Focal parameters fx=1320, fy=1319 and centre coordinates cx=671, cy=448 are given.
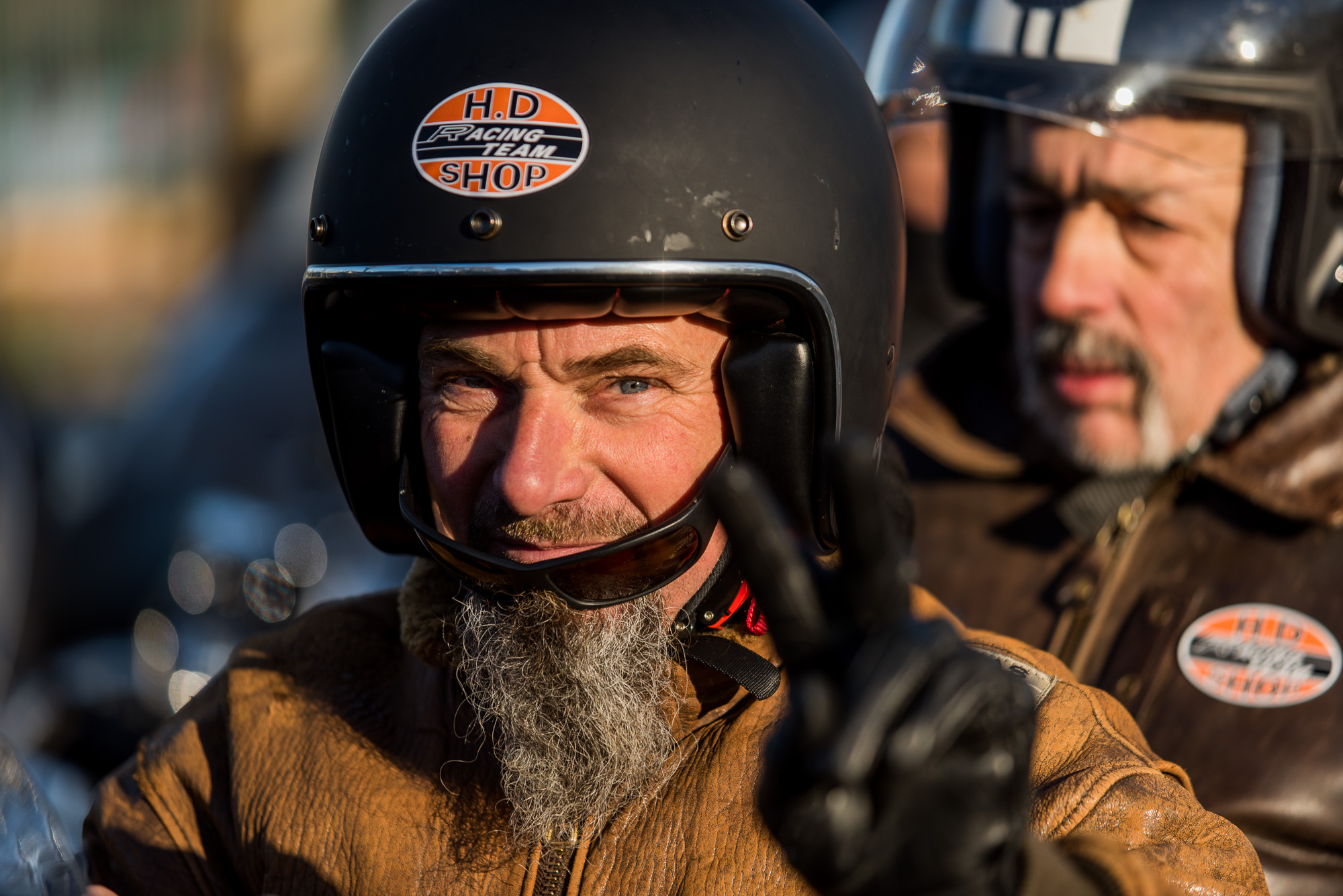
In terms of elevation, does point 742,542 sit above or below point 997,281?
above

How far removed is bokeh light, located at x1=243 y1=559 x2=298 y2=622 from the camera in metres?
4.20

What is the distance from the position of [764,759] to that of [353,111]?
4.06 ft

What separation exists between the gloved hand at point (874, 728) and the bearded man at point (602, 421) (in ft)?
1.59

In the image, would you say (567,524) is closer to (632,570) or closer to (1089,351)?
(632,570)

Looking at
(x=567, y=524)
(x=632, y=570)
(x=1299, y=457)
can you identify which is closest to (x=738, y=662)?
(x=632, y=570)

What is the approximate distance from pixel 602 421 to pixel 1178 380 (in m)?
1.66

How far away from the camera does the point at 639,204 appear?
1779 mm

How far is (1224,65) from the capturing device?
111 inches

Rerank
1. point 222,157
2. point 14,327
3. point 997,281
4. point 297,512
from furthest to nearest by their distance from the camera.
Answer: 1. point 222,157
2. point 14,327
3. point 297,512
4. point 997,281

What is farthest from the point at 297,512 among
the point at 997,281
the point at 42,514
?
the point at 997,281

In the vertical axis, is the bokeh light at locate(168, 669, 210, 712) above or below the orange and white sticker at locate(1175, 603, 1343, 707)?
below

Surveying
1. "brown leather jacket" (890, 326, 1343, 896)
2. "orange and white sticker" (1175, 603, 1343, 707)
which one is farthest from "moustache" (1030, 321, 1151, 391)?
"orange and white sticker" (1175, 603, 1343, 707)

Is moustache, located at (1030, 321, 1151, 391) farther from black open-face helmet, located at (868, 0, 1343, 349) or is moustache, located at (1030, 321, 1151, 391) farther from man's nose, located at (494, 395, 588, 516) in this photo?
man's nose, located at (494, 395, 588, 516)

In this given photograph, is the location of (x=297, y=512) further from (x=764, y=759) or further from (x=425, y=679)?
(x=764, y=759)
